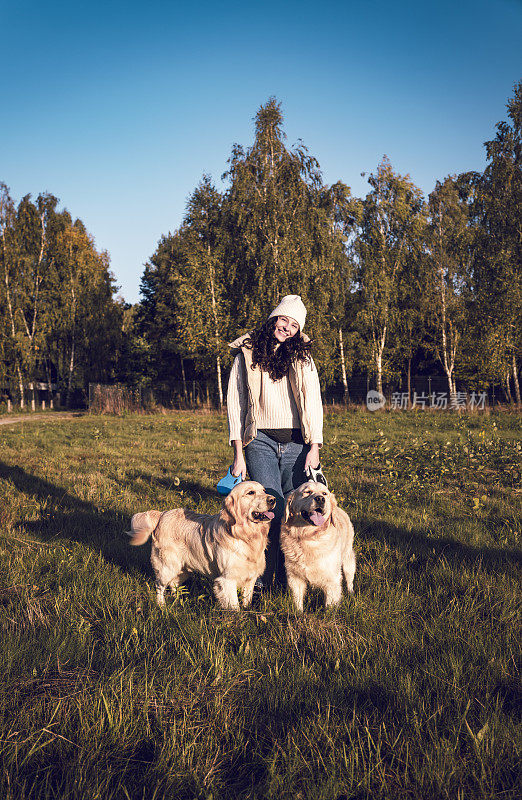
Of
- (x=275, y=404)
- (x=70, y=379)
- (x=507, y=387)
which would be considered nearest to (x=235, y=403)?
(x=275, y=404)

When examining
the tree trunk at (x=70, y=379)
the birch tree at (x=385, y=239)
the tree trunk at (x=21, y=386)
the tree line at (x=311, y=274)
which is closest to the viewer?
the tree line at (x=311, y=274)

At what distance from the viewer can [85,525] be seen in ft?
19.0

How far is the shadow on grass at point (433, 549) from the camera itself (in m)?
4.48

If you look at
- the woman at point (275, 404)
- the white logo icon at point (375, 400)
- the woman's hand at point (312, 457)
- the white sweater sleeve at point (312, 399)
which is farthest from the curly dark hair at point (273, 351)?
the white logo icon at point (375, 400)

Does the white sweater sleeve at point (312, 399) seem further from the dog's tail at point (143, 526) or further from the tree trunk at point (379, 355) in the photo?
the tree trunk at point (379, 355)

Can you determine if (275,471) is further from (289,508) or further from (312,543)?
(312,543)

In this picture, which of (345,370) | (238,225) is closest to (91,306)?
(238,225)

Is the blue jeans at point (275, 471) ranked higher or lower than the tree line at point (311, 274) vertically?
lower

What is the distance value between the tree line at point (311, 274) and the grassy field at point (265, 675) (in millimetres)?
19617

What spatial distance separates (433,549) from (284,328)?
2.70 metres

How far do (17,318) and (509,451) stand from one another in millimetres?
30513

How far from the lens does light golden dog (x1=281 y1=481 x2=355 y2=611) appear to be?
3.63 metres

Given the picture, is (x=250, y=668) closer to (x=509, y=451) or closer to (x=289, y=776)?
(x=289, y=776)

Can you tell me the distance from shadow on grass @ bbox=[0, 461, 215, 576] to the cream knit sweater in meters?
1.67
